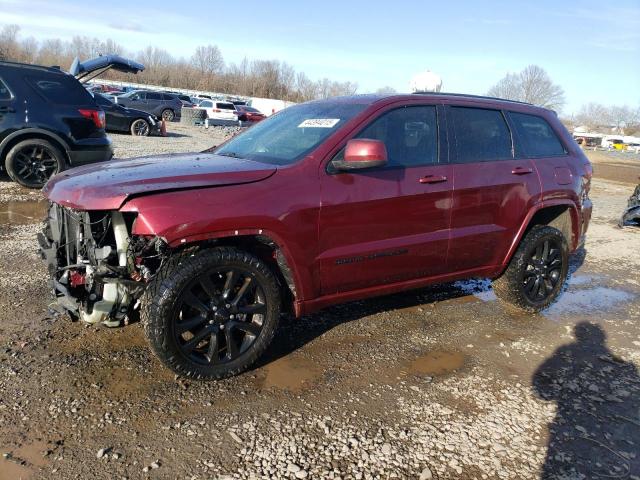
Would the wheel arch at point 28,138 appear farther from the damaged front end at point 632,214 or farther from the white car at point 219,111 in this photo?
the white car at point 219,111

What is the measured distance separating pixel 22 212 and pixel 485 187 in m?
6.06

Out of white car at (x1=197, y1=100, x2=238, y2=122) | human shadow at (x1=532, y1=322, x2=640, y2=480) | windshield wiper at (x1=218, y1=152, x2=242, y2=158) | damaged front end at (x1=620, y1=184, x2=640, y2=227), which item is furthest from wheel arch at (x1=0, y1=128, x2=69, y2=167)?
white car at (x1=197, y1=100, x2=238, y2=122)

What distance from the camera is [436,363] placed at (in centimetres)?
373

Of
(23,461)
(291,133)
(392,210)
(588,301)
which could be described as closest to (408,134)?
(392,210)

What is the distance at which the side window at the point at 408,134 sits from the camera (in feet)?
12.3

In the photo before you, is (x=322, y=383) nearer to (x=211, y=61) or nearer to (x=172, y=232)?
(x=172, y=232)

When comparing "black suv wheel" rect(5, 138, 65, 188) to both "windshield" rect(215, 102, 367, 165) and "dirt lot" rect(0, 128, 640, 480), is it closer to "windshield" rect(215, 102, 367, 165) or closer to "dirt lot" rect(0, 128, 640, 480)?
"dirt lot" rect(0, 128, 640, 480)

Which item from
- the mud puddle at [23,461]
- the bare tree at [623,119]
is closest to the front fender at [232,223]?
the mud puddle at [23,461]

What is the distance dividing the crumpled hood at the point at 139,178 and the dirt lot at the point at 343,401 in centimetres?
109

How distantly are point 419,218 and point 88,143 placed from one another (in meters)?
6.29

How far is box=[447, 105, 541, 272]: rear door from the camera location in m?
4.07

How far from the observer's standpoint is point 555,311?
16.2 ft

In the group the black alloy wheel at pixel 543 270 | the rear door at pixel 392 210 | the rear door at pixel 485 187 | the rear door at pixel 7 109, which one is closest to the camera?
the rear door at pixel 392 210

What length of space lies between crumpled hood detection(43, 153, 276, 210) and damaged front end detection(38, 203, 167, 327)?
168 millimetres
